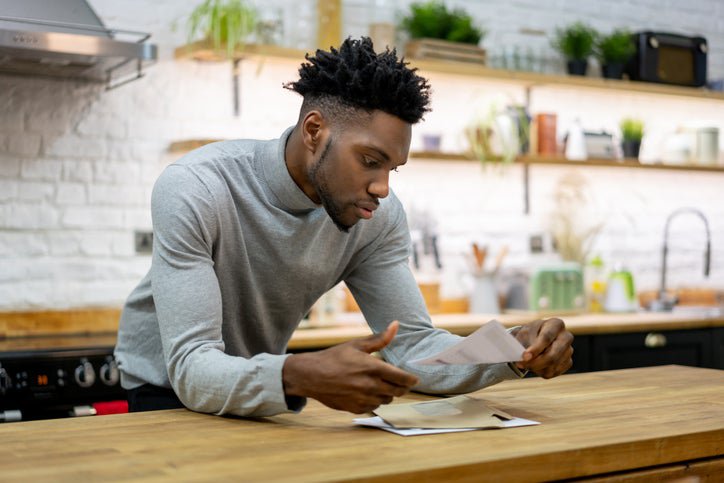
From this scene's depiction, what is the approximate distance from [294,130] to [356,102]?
0.22 meters

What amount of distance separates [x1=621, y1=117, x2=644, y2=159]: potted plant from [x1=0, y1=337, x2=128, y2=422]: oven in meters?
2.87

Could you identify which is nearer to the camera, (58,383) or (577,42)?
(58,383)

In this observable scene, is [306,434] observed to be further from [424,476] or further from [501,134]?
[501,134]

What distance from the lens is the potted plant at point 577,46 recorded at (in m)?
4.86

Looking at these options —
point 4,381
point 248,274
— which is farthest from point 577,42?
point 248,274

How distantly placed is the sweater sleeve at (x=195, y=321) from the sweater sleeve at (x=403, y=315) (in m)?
0.39

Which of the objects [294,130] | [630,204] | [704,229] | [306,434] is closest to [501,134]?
[630,204]

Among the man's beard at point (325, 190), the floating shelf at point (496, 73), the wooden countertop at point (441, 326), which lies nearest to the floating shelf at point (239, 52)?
the floating shelf at point (496, 73)

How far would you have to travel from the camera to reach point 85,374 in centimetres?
323

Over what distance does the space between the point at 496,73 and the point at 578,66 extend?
23.3 inches

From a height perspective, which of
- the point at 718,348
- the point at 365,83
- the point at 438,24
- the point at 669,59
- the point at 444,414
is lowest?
the point at 718,348

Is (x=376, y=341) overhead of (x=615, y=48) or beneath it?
beneath

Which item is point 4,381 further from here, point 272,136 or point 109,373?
point 272,136

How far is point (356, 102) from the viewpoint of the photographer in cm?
196
